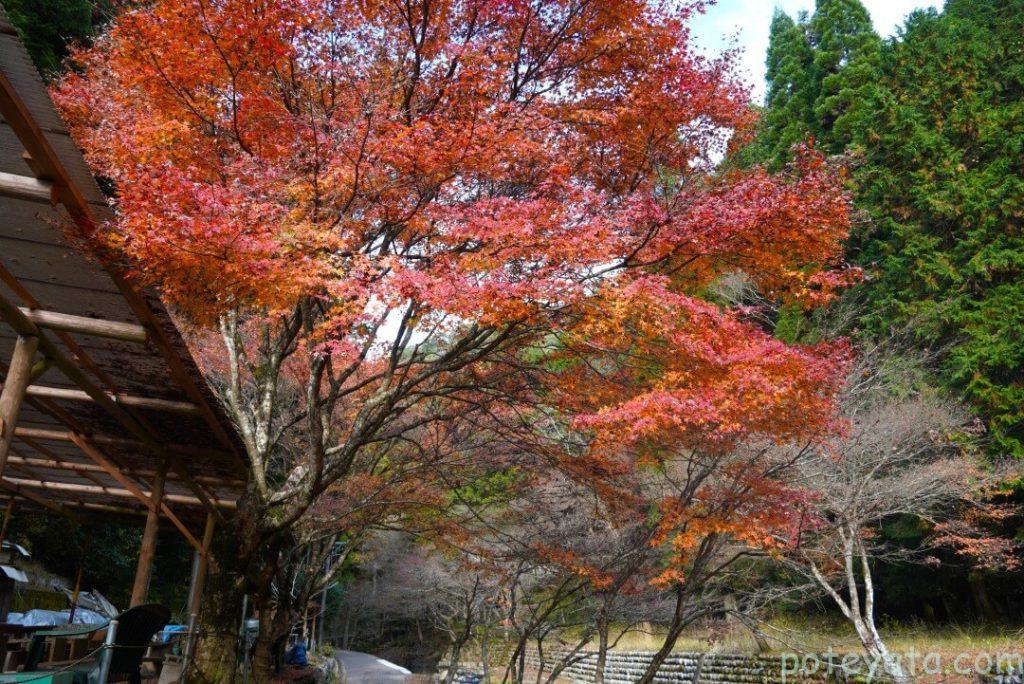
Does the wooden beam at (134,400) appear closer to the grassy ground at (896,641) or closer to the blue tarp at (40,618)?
the blue tarp at (40,618)

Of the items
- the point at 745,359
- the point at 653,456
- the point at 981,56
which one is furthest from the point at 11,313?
the point at 981,56

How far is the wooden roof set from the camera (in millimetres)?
3740

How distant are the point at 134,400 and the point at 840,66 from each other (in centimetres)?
2329

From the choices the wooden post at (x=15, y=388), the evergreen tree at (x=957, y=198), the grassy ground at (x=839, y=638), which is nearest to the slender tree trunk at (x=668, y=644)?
the grassy ground at (x=839, y=638)

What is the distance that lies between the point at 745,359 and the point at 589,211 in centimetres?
201

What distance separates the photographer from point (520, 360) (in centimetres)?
870

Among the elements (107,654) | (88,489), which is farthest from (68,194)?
(88,489)

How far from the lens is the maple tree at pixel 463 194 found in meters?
6.04

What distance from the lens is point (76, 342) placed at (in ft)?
18.4

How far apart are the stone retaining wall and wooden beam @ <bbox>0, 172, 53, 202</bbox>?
11268 mm

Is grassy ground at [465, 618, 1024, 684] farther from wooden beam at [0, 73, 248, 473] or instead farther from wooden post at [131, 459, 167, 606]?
wooden beam at [0, 73, 248, 473]

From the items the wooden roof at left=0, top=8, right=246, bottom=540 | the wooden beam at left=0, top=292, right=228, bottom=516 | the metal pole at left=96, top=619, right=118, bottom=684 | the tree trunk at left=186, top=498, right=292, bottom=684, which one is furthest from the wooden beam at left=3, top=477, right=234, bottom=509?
the metal pole at left=96, top=619, right=118, bottom=684

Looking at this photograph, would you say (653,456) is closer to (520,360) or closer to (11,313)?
(520,360)

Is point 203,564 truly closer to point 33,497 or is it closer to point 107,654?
point 33,497
